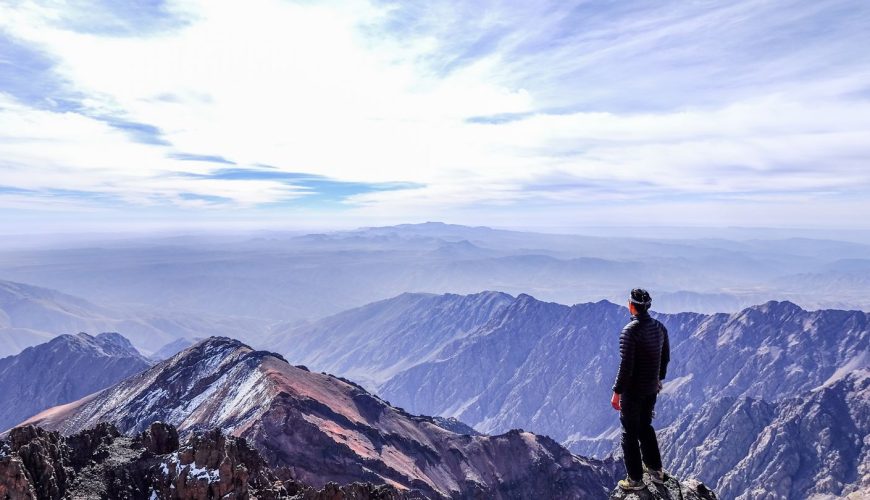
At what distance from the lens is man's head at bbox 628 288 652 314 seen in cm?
1645

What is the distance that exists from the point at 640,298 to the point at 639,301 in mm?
123

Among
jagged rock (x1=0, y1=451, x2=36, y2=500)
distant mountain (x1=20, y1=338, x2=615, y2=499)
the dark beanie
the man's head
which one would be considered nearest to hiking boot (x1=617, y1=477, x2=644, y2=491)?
the man's head

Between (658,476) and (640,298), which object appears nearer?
(640,298)

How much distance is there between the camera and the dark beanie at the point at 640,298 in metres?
16.5

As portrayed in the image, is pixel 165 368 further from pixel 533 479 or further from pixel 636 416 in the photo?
pixel 636 416

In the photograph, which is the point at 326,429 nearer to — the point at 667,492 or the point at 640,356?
the point at 667,492

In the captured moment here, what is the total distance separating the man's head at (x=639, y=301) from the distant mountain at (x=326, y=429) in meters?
95.9

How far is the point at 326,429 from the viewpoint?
11712 cm

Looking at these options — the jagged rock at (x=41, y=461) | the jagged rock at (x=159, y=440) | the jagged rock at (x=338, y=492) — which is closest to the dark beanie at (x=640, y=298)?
the jagged rock at (x=338, y=492)

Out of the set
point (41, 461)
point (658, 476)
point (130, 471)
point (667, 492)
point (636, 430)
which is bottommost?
point (130, 471)

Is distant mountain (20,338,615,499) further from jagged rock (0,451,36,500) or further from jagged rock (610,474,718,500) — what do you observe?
jagged rock (610,474,718,500)

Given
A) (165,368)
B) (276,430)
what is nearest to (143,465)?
(276,430)

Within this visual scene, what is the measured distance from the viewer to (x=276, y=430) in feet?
363

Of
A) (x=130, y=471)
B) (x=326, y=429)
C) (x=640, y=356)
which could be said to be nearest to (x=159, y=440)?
(x=130, y=471)
